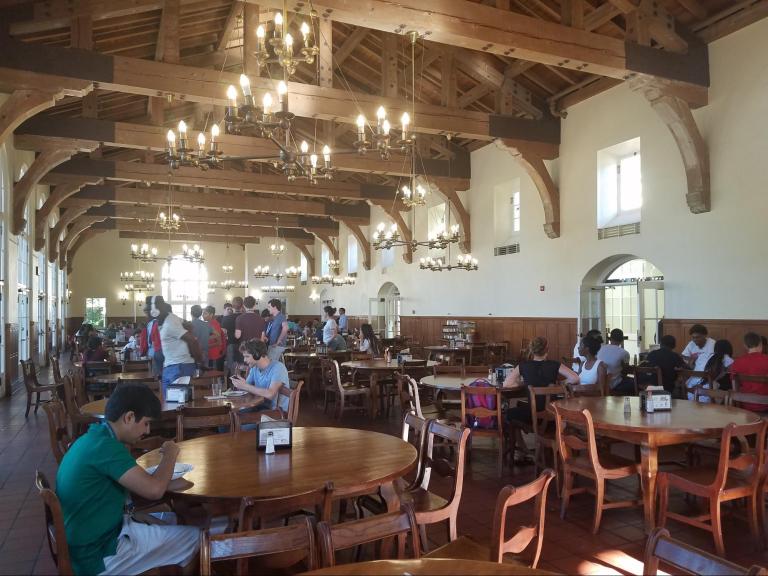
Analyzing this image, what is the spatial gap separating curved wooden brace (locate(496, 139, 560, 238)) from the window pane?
1.27m

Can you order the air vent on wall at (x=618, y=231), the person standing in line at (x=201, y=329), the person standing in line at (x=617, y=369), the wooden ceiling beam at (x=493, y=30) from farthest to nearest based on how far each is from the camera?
the air vent on wall at (x=618, y=231)
the person standing in line at (x=201, y=329)
the person standing in line at (x=617, y=369)
the wooden ceiling beam at (x=493, y=30)

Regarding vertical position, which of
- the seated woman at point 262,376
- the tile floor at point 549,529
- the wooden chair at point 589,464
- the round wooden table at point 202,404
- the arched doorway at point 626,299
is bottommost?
the tile floor at point 549,529

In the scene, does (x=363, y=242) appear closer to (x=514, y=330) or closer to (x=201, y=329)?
(x=514, y=330)

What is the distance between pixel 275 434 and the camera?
3129 mm

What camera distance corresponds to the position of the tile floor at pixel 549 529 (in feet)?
11.3

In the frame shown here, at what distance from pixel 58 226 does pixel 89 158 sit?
444 centimetres

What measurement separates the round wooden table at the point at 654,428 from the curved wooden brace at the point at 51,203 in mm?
12109

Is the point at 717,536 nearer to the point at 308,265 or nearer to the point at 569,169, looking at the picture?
the point at 569,169

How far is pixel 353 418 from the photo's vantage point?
782 centimetres

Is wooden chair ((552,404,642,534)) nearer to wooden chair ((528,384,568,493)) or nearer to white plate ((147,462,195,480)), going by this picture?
wooden chair ((528,384,568,493))

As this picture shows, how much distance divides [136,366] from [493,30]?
6365 mm

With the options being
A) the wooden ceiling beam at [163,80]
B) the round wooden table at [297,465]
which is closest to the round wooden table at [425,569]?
the round wooden table at [297,465]

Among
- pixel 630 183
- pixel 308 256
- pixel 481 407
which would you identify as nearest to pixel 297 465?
pixel 481 407

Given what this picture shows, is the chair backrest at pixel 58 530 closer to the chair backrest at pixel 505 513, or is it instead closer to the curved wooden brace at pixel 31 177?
the chair backrest at pixel 505 513
